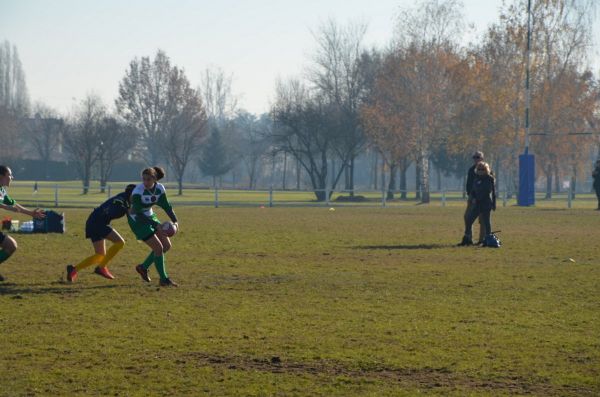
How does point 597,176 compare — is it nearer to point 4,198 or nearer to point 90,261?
point 90,261

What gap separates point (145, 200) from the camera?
13516 millimetres

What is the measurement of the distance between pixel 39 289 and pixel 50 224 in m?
12.0

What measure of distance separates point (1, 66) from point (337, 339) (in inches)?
5604

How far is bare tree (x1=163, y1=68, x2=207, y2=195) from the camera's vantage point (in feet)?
291

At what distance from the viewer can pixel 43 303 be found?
12.0 meters

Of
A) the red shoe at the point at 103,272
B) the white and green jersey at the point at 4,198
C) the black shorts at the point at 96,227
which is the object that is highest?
the white and green jersey at the point at 4,198

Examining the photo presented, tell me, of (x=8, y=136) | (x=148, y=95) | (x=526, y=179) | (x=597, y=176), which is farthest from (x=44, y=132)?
(x=597, y=176)

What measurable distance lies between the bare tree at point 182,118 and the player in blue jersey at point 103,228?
234 ft

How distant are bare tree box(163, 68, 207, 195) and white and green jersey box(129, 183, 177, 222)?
72.3 meters

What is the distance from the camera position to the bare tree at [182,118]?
8874 cm

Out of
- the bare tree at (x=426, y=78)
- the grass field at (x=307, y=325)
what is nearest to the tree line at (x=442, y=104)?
the bare tree at (x=426, y=78)

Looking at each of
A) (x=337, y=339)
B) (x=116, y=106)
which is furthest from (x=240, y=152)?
(x=337, y=339)

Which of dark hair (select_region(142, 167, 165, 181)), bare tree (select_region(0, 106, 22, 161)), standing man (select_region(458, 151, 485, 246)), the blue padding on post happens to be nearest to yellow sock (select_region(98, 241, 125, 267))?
dark hair (select_region(142, 167, 165, 181))

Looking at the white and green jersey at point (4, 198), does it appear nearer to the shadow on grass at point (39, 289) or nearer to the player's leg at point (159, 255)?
the shadow on grass at point (39, 289)
